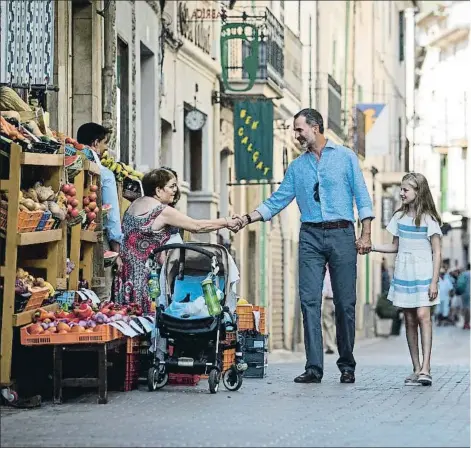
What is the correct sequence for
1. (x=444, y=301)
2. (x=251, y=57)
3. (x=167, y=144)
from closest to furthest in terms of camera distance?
(x=167, y=144) < (x=251, y=57) < (x=444, y=301)

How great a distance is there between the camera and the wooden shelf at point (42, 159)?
446 inches

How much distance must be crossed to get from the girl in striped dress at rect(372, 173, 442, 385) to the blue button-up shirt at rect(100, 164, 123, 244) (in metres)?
2.32

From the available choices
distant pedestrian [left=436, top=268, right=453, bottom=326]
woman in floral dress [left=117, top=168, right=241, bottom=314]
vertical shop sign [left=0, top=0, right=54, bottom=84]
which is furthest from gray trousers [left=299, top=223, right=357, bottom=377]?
distant pedestrian [left=436, top=268, right=453, bottom=326]

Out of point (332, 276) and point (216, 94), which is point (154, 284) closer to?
point (332, 276)

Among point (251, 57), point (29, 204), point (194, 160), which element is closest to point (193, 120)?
point (194, 160)

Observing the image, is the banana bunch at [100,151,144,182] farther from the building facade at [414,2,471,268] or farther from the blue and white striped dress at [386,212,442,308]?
the building facade at [414,2,471,268]

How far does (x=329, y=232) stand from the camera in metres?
13.4

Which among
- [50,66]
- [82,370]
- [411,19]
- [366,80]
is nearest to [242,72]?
[50,66]

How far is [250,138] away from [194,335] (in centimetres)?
1885

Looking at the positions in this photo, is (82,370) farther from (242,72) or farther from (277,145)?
(277,145)

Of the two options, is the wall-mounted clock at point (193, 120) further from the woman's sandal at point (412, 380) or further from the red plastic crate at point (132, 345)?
the red plastic crate at point (132, 345)

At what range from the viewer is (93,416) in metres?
10.3

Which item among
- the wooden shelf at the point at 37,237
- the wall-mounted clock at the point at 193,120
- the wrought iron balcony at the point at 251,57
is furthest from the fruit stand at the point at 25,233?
the wrought iron balcony at the point at 251,57

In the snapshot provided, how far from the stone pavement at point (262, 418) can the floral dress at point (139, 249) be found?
86cm
